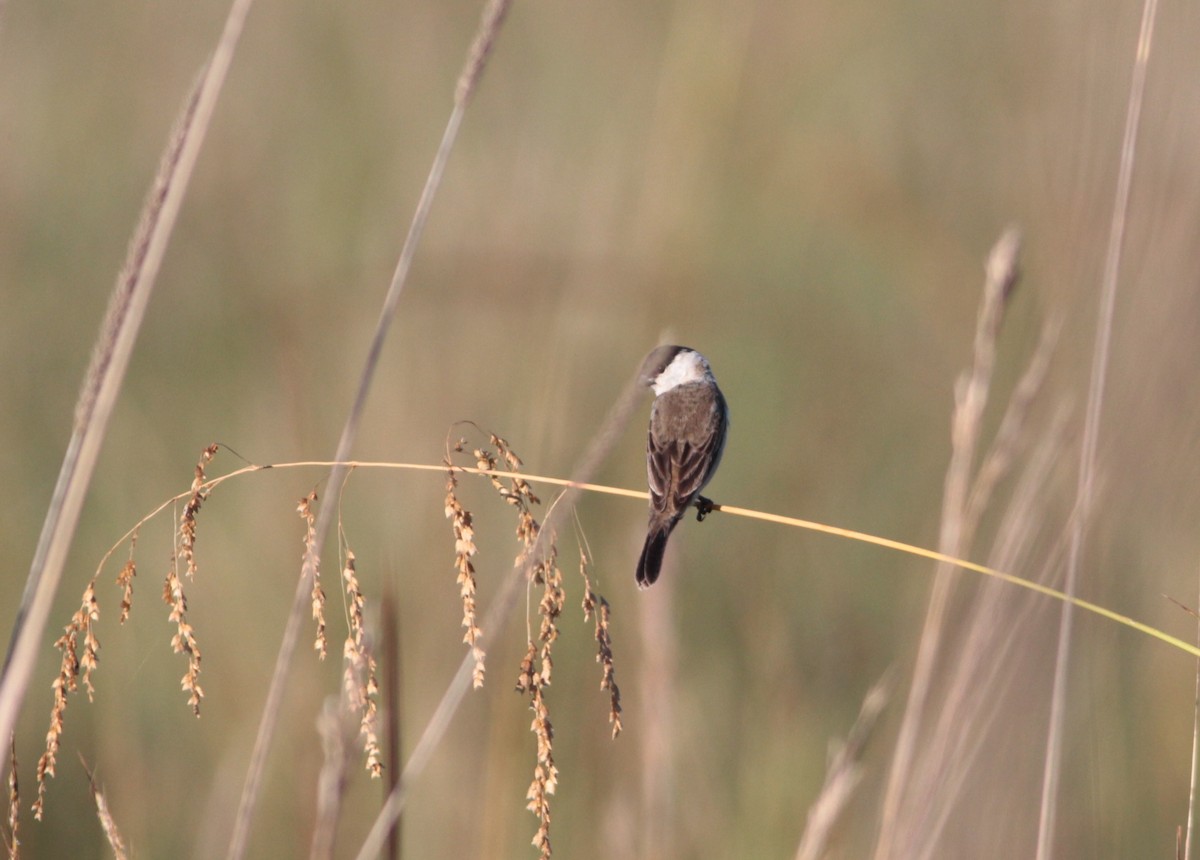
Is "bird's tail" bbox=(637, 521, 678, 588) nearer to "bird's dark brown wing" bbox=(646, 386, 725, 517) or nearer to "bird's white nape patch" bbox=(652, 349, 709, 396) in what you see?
"bird's dark brown wing" bbox=(646, 386, 725, 517)

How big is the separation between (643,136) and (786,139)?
2.47 feet

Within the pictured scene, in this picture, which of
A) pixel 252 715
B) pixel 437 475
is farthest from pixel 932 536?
pixel 252 715

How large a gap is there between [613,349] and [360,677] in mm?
3200

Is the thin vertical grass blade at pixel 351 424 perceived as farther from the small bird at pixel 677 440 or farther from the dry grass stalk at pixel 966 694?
the small bird at pixel 677 440

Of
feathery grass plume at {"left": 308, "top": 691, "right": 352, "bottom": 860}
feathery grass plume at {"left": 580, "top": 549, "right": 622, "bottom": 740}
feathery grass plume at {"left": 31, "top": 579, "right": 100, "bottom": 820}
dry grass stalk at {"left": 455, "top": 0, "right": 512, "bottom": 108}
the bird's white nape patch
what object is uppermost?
dry grass stalk at {"left": 455, "top": 0, "right": 512, "bottom": 108}

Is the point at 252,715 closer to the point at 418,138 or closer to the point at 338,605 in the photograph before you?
the point at 338,605

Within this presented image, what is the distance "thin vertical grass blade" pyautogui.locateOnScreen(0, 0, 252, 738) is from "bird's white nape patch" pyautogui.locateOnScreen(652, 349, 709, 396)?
9.43 ft

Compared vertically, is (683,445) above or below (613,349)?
below

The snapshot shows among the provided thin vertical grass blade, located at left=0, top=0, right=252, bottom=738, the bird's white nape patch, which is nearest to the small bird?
the bird's white nape patch

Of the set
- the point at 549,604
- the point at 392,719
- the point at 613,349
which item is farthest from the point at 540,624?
the point at 613,349

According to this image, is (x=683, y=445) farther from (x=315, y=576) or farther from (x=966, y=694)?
(x=315, y=576)

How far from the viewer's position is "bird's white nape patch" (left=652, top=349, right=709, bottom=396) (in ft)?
14.2

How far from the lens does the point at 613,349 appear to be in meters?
4.81

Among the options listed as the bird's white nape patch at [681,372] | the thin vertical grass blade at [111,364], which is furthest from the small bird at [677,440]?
the thin vertical grass blade at [111,364]
